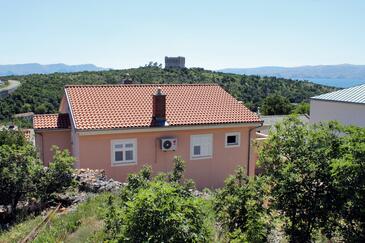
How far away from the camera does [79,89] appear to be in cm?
1947

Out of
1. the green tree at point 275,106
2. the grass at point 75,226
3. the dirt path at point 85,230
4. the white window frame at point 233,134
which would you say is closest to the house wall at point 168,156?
the white window frame at point 233,134

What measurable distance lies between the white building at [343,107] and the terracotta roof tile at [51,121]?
45.9 feet

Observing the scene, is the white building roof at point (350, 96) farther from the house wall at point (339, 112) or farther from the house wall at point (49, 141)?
the house wall at point (49, 141)

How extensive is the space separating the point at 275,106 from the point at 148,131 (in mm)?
40094

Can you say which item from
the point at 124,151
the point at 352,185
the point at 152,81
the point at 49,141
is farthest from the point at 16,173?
the point at 152,81

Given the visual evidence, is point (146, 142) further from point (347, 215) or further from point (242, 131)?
point (347, 215)

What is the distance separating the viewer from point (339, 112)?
21.4m

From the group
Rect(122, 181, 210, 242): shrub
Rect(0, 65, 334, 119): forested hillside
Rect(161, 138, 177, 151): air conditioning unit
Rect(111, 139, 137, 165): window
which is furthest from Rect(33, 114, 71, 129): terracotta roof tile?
Rect(0, 65, 334, 119): forested hillside

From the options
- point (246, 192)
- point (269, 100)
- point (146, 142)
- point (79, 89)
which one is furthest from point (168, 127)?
point (269, 100)

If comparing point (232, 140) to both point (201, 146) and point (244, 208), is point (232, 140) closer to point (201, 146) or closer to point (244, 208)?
point (201, 146)

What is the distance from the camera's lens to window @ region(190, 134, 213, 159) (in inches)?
749

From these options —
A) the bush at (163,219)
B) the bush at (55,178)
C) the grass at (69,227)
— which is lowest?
the grass at (69,227)

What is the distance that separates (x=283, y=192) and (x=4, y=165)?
753cm

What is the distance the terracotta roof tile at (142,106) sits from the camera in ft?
58.2
